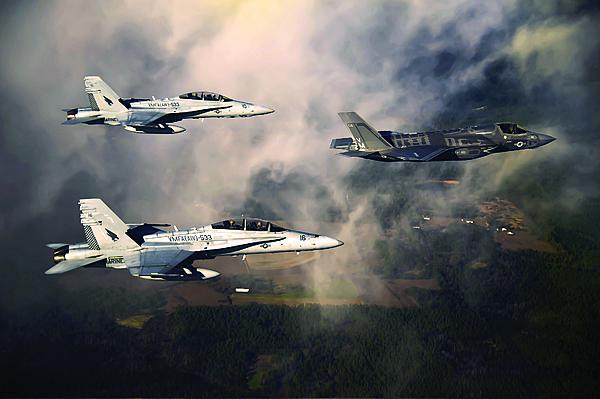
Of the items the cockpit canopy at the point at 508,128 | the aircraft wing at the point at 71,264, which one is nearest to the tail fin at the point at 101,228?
the aircraft wing at the point at 71,264

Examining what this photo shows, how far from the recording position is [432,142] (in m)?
50.3

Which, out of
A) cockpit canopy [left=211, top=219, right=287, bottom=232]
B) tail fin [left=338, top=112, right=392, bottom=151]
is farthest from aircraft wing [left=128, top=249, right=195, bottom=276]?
tail fin [left=338, top=112, right=392, bottom=151]

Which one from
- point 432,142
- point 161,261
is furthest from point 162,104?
point 432,142

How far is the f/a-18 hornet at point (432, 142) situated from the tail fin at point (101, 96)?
17.1 m

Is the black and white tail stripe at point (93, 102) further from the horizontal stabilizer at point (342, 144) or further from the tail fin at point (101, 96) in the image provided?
the horizontal stabilizer at point (342, 144)

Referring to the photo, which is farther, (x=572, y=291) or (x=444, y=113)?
A: (x=444, y=113)

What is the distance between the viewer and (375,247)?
63.5 metres

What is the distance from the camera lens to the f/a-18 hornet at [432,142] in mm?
49500

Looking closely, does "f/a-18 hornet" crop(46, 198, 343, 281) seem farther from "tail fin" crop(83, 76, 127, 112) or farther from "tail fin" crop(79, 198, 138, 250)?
"tail fin" crop(83, 76, 127, 112)

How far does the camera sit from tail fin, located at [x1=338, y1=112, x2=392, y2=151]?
49469 millimetres

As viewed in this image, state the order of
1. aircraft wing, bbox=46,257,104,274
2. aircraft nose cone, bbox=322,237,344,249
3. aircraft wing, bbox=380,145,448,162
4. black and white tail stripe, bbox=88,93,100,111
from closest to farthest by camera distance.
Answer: aircraft wing, bbox=46,257,104,274, aircraft nose cone, bbox=322,237,344,249, aircraft wing, bbox=380,145,448,162, black and white tail stripe, bbox=88,93,100,111

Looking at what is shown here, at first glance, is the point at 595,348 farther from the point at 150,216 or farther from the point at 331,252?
the point at 150,216

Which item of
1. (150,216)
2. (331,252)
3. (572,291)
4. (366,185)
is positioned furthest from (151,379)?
(572,291)

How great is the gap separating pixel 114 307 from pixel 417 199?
3069cm
